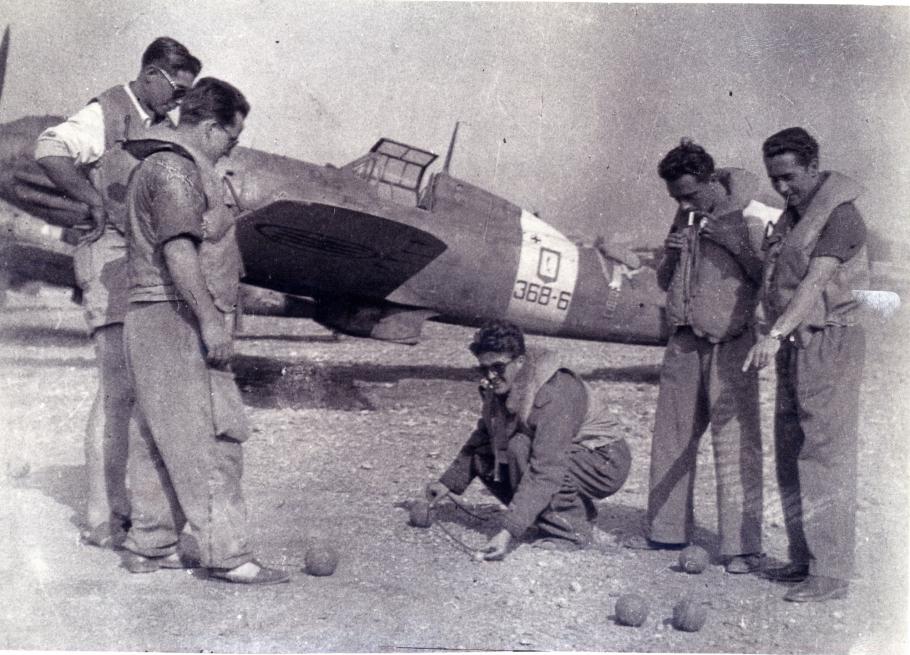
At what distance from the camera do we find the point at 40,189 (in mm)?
8664

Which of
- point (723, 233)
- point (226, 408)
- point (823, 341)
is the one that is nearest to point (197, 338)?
point (226, 408)

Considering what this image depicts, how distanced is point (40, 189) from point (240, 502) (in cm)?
640

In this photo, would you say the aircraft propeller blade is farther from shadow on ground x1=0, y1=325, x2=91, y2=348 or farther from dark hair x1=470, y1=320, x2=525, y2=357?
dark hair x1=470, y1=320, x2=525, y2=357

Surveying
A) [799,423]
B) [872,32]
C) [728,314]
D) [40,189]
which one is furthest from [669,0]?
[40,189]

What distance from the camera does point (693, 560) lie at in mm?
4008

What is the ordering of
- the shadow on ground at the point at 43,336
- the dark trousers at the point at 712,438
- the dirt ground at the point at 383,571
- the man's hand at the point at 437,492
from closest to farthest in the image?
the dirt ground at the point at 383,571, the dark trousers at the point at 712,438, the man's hand at the point at 437,492, the shadow on ground at the point at 43,336

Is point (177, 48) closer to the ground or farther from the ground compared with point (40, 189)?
farther from the ground

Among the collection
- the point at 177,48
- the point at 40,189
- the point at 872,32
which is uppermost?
the point at 872,32

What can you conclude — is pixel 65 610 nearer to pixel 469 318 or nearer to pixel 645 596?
pixel 645 596

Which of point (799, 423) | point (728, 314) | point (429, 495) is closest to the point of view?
point (799, 423)

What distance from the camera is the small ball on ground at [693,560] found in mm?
4008

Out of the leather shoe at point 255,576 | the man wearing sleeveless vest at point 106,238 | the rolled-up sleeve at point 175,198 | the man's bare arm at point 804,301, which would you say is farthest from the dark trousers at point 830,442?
the man wearing sleeveless vest at point 106,238

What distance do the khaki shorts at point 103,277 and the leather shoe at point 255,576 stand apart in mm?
1256

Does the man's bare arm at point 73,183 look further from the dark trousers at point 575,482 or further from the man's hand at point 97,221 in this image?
the dark trousers at point 575,482
